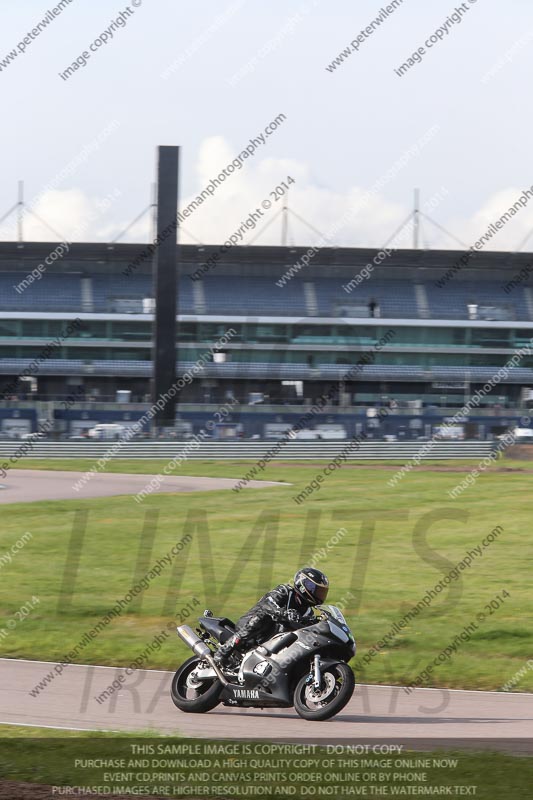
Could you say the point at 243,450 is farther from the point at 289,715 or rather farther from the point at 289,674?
the point at 289,674

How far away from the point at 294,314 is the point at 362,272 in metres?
4.85

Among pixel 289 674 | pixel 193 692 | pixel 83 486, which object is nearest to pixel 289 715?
pixel 289 674

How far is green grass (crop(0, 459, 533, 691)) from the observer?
12961mm

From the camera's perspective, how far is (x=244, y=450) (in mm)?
39906

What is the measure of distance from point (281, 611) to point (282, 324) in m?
52.9

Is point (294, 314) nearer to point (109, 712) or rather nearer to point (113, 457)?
point (113, 457)

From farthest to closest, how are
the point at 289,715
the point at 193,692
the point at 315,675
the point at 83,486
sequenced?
the point at 83,486, the point at 193,692, the point at 289,715, the point at 315,675

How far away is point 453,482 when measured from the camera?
31406 mm

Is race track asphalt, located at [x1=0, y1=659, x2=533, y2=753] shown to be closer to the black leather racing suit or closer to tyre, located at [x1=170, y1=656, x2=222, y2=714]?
tyre, located at [x1=170, y1=656, x2=222, y2=714]

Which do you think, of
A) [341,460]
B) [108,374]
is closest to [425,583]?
[341,460]

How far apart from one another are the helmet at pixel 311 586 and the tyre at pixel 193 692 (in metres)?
1.07

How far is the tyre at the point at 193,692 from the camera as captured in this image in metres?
9.31

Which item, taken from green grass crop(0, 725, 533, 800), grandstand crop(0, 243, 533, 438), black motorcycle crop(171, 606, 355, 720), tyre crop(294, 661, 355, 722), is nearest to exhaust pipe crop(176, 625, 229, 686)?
black motorcycle crop(171, 606, 355, 720)

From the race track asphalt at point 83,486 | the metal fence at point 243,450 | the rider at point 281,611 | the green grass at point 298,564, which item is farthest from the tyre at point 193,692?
the metal fence at point 243,450
